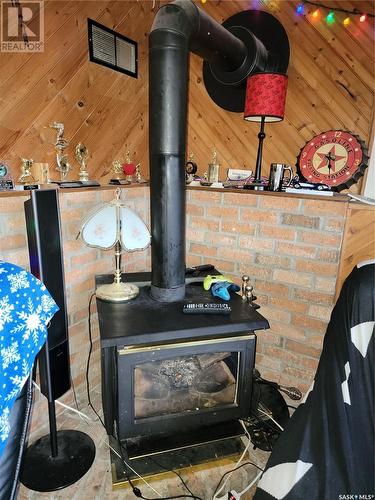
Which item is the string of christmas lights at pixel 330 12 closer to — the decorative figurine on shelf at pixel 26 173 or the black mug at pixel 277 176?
the black mug at pixel 277 176

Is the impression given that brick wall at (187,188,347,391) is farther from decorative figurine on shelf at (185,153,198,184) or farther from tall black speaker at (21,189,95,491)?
tall black speaker at (21,189,95,491)

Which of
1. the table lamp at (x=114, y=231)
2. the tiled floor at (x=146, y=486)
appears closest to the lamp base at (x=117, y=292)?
the table lamp at (x=114, y=231)

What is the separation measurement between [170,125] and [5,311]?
0.92m

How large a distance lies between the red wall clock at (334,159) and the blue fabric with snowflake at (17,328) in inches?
60.2

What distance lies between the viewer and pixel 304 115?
1930 mm

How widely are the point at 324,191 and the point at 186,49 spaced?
3.10 ft

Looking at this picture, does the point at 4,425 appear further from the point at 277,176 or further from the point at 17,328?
the point at 277,176

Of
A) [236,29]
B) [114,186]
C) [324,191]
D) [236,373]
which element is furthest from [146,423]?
[236,29]

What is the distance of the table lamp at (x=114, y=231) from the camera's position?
1349 millimetres

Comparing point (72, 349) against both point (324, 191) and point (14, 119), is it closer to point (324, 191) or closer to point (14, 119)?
point (14, 119)

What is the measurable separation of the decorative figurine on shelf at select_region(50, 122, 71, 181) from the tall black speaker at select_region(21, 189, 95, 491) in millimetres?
489

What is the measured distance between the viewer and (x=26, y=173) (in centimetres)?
144

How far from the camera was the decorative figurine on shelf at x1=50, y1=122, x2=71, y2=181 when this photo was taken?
1.57 m

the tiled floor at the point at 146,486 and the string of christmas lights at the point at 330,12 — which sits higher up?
the string of christmas lights at the point at 330,12
